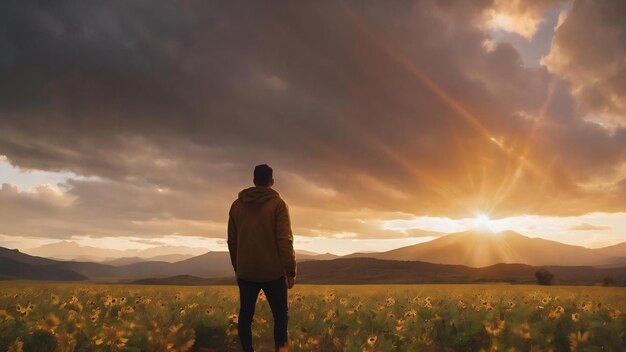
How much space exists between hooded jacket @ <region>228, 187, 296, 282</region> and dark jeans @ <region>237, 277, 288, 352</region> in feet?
0.51

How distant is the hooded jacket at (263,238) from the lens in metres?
7.61

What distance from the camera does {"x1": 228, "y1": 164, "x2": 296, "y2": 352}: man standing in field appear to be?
7.62 metres

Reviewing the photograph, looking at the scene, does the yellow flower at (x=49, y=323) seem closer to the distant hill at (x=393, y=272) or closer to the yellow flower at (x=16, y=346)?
the yellow flower at (x=16, y=346)

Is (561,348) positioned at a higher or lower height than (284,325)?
lower

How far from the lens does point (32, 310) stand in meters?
9.80

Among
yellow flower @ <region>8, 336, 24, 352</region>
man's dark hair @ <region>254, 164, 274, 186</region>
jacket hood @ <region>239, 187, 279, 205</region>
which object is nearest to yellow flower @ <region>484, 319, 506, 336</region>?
jacket hood @ <region>239, 187, 279, 205</region>

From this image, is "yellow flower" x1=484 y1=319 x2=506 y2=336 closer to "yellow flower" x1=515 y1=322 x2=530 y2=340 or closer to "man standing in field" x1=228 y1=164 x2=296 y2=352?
"yellow flower" x1=515 y1=322 x2=530 y2=340

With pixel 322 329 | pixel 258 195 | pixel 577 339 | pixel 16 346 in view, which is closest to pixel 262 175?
pixel 258 195

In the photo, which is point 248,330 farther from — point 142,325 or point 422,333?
point 422,333

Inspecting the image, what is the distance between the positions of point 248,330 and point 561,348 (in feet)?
18.8

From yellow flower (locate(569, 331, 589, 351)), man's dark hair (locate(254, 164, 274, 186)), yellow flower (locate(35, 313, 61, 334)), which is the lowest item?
yellow flower (locate(569, 331, 589, 351))

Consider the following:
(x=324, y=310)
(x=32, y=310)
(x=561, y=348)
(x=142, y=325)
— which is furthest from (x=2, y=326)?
(x=561, y=348)

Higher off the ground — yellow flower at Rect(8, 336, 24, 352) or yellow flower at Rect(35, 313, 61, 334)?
yellow flower at Rect(35, 313, 61, 334)

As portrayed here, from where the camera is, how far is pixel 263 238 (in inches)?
303
